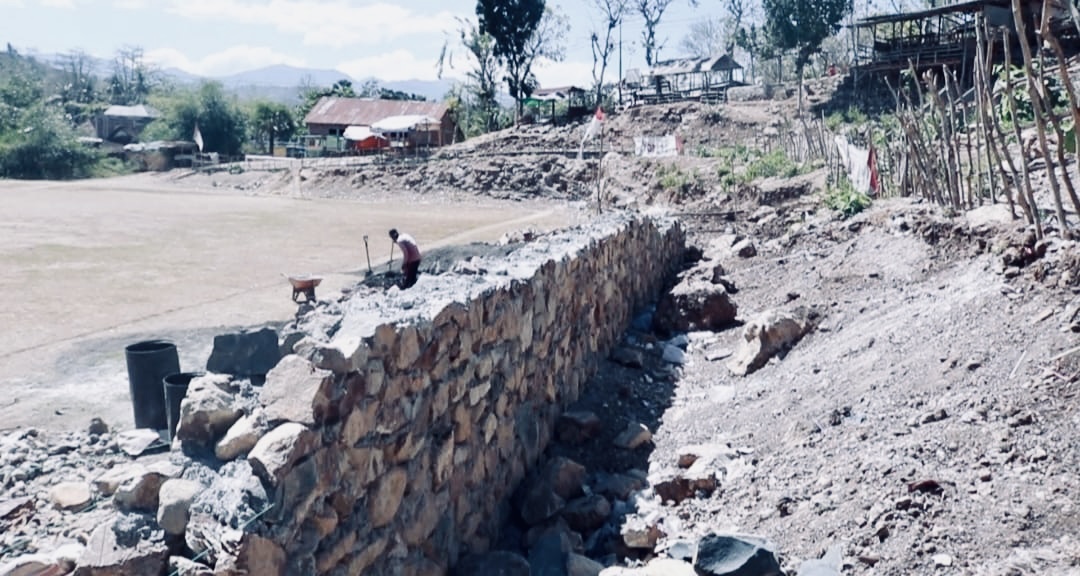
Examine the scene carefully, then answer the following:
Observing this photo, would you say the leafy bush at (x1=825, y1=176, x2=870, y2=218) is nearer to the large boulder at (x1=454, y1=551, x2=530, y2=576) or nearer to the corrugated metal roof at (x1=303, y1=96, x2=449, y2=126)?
the large boulder at (x1=454, y1=551, x2=530, y2=576)

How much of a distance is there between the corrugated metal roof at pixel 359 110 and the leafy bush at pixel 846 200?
148ft

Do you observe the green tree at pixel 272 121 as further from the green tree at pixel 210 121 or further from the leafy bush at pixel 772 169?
the leafy bush at pixel 772 169

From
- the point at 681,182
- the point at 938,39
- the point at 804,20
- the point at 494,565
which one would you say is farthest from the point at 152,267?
the point at 804,20

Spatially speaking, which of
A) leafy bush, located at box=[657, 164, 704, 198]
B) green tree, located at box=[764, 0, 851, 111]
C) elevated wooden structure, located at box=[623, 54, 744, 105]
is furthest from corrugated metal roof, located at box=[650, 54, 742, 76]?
leafy bush, located at box=[657, 164, 704, 198]

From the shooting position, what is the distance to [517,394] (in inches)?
227

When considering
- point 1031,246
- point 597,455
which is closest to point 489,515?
point 597,455

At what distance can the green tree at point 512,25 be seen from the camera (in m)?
53.1

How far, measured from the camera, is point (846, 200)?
13.1 m

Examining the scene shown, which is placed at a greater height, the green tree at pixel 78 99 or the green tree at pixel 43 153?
the green tree at pixel 78 99

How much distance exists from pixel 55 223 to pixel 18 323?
53.9 feet

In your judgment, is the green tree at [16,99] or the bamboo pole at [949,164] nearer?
the bamboo pole at [949,164]

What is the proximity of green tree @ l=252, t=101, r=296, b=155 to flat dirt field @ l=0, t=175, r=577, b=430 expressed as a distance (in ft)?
83.3

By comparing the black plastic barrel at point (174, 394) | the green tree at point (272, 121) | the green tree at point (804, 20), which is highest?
the green tree at point (804, 20)

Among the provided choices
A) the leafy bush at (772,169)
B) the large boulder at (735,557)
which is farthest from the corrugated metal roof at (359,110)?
the large boulder at (735,557)
